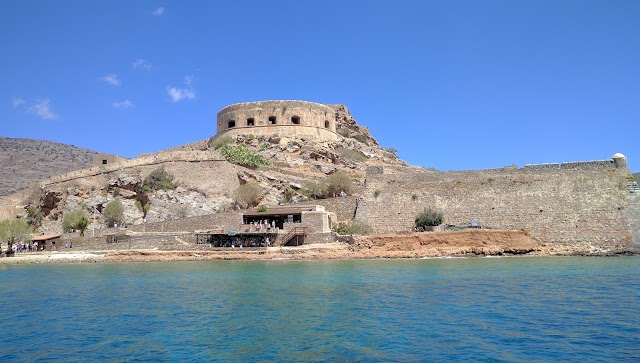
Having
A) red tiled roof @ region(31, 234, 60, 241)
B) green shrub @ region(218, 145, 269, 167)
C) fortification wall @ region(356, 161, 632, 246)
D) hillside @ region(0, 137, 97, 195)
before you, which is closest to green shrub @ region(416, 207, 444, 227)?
fortification wall @ region(356, 161, 632, 246)

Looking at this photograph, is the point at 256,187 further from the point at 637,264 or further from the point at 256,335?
the point at 256,335

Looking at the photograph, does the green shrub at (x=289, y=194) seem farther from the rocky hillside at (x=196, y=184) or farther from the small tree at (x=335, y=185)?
the small tree at (x=335, y=185)

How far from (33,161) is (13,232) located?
43.0 metres

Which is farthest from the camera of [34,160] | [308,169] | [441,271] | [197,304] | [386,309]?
[34,160]

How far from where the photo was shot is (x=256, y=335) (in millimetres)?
9438

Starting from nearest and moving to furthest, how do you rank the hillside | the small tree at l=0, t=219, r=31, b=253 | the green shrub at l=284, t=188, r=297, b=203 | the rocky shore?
the rocky shore < the small tree at l=0, t=219, r=31, b=253 < the green shrub at l=284, t=188, r=297, b=203 < the hillside

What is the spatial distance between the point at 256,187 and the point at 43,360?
83.7 ft

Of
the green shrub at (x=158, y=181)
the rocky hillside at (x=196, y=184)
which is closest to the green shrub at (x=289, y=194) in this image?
the rocky hillside at (x=196, y=184)

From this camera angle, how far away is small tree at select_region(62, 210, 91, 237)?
1222 inches

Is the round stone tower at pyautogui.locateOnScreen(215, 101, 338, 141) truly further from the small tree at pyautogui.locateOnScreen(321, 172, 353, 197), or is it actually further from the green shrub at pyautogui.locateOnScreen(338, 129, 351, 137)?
the small tree at pyautogui.locateOnScreen(321, 172, 353, 197)

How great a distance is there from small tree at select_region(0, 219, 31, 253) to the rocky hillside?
103 inches

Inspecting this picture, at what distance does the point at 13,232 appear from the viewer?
29.4 meters

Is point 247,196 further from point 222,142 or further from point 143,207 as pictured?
point 222,142

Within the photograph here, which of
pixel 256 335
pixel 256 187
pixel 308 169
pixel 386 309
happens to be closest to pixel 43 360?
pixel 256 335
